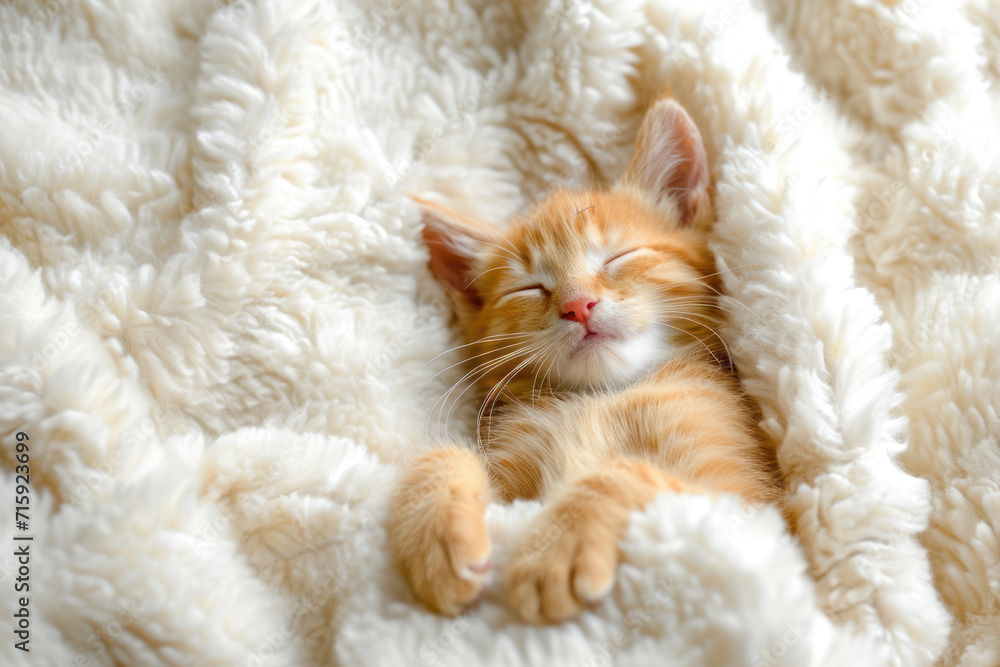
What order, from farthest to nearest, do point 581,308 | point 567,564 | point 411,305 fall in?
1. point 411,305
2. point 581,308
3. point 567,564

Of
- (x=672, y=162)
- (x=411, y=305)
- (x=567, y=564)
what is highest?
(x=672, y=162)

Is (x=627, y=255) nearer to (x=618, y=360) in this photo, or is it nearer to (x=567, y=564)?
(x=618, y=360)

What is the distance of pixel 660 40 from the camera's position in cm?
106

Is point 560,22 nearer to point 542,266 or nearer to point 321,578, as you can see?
point 542,266

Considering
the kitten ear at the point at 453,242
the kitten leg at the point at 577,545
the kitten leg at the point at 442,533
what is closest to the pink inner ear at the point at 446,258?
the kitten ear at the point at 453,242

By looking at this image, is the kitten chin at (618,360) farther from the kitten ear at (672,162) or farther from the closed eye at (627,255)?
the kitten ear at (672,162)

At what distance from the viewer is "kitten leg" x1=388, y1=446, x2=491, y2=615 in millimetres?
650

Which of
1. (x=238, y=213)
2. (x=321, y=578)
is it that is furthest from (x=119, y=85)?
(x=321, y=578)

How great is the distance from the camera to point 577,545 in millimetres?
632

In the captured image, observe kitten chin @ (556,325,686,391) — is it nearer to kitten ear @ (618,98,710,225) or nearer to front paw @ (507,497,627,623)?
kitten ear @ (618,98,710,225)

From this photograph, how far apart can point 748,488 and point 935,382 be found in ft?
0.93

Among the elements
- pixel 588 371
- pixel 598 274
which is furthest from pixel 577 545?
pixel 598 274

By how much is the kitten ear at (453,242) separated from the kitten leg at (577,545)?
0.52 meters

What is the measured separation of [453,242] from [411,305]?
0.44 feet
